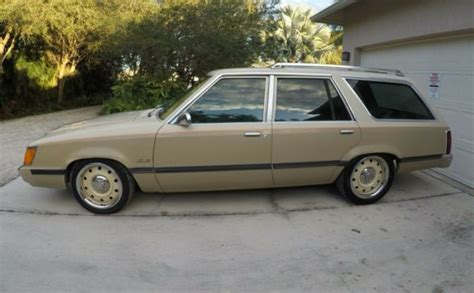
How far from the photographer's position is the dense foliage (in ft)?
33.9

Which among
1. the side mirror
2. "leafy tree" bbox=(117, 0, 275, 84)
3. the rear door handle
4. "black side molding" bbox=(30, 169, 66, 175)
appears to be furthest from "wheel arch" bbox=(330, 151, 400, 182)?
"leafy tree" bbox=(117, 0, 275, 84)

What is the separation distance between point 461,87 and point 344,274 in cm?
379

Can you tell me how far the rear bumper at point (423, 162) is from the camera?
442cm

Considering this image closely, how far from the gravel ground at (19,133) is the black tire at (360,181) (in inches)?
180

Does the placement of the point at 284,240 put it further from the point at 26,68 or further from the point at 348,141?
the point at 26,68

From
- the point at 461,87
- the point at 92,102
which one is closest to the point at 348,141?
the point at 461,87

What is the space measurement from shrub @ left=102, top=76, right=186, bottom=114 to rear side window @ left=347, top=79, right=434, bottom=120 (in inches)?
286

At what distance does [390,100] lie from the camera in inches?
174

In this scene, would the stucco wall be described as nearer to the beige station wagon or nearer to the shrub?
the beige station wagon

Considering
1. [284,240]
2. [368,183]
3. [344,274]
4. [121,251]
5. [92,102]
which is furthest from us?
[92,102]

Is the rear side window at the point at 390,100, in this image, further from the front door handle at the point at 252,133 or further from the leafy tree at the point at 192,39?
the leafy tree at the point at 192,39

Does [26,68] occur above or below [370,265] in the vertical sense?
above

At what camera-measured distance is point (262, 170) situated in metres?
4.04

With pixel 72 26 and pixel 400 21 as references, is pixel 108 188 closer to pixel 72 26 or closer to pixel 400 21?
pixel 400 21
